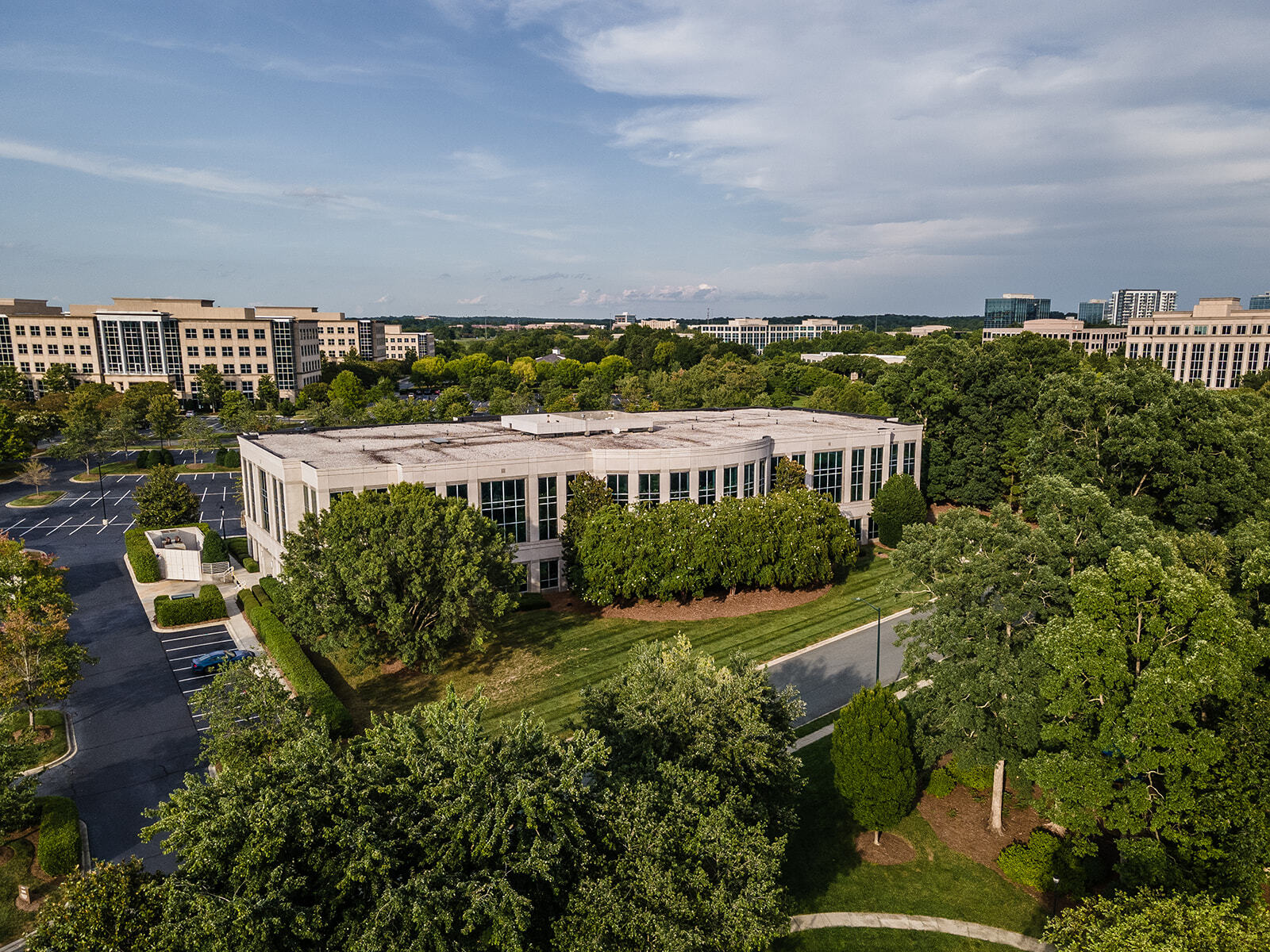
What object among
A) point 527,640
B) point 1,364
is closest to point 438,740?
point 527,640

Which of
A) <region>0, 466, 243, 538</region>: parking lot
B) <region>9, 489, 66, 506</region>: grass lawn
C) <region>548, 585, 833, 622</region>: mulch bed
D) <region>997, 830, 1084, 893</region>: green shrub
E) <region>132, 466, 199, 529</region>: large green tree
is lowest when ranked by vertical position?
<region>997, 830, 1084, 893</region>: green shrub

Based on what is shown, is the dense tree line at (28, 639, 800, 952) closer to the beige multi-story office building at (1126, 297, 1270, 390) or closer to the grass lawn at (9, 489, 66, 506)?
the grass lawn at (9, 489, 66, 506)

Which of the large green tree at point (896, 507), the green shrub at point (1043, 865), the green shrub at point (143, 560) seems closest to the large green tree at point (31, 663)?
the green shrub at point (143, 560)

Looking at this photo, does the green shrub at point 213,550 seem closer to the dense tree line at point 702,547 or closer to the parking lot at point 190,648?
the parking lot at point 190,648

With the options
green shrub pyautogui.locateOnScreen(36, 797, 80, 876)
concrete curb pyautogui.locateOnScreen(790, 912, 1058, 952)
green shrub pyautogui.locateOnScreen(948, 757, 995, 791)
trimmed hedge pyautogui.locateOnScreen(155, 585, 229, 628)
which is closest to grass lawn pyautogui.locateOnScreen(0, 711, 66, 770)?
green shrub pyautogui.locateOnScreen(36, 797, 80, 876)

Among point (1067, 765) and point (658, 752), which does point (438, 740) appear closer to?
point (658, 752)

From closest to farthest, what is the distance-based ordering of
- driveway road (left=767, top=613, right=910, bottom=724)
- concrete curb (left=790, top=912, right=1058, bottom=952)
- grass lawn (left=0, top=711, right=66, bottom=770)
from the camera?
concrete curb (left=790, top=912, right=1058, bottom=952), grass lawn (left=0, top=711, right=66, bottom=770), driveway road (left=767, top=613, right=910, bottom=724)

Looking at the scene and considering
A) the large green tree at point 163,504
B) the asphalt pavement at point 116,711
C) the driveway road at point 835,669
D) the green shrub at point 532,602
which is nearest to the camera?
the asphalt pavement at point 116,711
